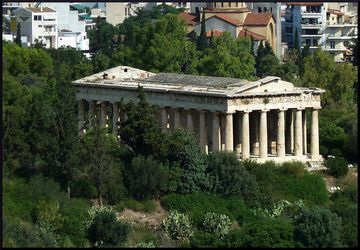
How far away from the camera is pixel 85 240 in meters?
49.5

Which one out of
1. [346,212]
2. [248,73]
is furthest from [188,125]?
[248,73]

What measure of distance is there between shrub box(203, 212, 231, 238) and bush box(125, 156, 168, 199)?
6.92ft

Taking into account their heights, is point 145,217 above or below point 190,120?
below

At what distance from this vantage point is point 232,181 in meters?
53.7

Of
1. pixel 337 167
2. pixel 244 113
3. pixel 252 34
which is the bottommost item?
pixel 337 167

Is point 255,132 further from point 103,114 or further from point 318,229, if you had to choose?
point 318,229

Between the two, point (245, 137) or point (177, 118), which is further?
point (177, 118)

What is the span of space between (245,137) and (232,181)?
3858 mm

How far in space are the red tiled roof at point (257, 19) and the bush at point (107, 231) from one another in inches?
2216

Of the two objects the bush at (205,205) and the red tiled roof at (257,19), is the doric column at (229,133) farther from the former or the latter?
the red tiled roof at (257,19)

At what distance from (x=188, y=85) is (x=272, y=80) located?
354 centimetres

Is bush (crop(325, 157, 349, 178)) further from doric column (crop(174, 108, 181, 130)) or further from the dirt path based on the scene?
the dirt path

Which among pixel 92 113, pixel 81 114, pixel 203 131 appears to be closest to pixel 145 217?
pixel 203 131

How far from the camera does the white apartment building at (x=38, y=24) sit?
108625 millimetres
